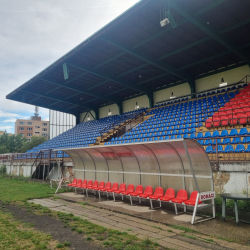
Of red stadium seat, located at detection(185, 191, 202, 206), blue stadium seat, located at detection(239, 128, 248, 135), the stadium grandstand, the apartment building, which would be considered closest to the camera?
red stadium seat, located at detection(185, 191, 202, 206)

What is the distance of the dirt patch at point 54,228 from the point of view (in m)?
5.42

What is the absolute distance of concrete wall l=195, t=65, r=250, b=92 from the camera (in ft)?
58.9

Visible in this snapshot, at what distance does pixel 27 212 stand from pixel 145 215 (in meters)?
4.37

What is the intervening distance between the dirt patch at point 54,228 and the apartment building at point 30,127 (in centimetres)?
9928

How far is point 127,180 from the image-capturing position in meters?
11.9

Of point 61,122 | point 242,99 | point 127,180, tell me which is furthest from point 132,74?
point 61,122

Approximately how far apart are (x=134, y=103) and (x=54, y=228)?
2173cm

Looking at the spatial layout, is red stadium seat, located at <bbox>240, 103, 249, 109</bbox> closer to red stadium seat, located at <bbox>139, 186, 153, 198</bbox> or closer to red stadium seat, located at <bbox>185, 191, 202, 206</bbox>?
red stadium seat, located at <bbox>185, 191, 202, 206</bbox>

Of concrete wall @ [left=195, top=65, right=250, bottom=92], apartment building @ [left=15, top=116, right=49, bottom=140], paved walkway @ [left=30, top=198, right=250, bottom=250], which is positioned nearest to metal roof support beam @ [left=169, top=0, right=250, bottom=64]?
concrete wall @ [left=195, top=65, right=250, bottom=92]

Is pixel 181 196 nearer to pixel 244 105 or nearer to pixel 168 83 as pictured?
pixel 244 105

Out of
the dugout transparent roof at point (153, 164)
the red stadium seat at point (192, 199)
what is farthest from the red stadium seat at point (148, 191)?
the red stadium seat at point (192, 199)

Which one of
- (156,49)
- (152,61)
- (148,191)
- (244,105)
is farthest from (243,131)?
(152,61)

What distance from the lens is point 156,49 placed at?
16.3 metres

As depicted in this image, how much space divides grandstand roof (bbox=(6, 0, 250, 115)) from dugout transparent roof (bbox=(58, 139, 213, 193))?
6380mm
